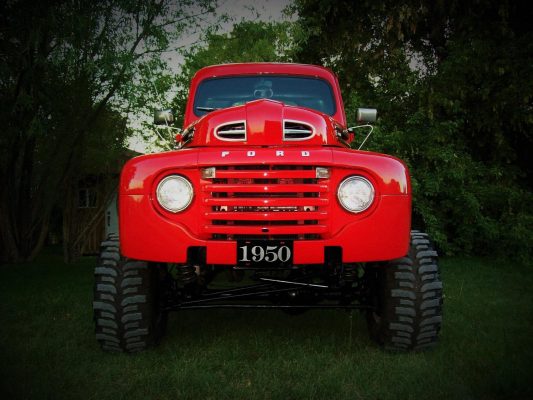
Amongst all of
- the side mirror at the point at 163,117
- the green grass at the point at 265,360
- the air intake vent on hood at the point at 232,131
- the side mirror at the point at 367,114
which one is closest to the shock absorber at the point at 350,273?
the green grass at the point at 265,360

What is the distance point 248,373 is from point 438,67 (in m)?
8.59

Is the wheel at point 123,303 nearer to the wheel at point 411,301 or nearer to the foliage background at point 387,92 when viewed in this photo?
the wheel at point 411,301

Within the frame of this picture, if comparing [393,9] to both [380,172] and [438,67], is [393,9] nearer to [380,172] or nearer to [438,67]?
[438,67]

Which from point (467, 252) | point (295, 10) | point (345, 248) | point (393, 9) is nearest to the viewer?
point (345, 248)

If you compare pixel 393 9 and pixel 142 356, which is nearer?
pixel 142 356

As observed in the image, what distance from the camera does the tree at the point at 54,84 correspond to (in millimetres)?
7285

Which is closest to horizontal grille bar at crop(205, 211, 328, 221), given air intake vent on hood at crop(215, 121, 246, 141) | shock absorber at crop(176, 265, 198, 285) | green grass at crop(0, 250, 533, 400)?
shock absorber at crop(176, 265, 198, 285)

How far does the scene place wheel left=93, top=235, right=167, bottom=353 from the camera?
10.7 ft

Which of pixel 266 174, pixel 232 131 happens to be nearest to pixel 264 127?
pixel 232 131

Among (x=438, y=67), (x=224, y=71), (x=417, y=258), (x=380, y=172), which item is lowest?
(x=417, y=258)

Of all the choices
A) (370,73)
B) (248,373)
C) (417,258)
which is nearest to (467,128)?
(370,73)

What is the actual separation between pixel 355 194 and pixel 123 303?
158 centimetres

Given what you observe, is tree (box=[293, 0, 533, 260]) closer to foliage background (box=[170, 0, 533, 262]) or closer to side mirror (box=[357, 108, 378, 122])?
foliage background (box=[170, 0, 533, 262])

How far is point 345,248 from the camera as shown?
9.56 ft
